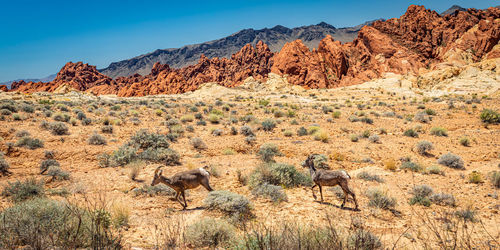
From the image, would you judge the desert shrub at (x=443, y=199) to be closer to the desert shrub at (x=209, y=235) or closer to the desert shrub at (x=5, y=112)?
the desert shrub at (x=209, y=235)

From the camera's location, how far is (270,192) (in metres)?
6.77

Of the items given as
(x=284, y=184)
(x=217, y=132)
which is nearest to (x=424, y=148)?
(x=284, y=184)

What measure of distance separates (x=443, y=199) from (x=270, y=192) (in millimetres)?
4885

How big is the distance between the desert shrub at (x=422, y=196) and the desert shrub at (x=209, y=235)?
17.9 ft

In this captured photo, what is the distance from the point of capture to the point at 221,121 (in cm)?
1886

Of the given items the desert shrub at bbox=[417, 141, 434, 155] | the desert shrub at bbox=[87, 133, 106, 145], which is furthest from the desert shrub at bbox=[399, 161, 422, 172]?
the desert shrub at bbox=[87, 133, 106, 145]

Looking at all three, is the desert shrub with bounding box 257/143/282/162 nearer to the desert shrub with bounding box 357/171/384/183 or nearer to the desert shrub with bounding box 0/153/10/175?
the desert shrub with bounding box 357/171/384/183

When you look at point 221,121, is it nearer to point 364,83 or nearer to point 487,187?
point 487,187

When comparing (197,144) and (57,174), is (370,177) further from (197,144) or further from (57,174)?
(57,174)

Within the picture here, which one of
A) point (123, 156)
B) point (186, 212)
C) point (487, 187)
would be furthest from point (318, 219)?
point (123, 156)

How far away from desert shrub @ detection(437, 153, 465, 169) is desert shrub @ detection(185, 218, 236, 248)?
10.1m

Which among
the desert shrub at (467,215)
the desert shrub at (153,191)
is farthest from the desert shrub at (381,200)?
the desert shrub at (153,191)

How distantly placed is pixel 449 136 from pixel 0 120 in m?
27.4

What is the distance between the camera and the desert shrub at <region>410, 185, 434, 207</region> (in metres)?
6.51
